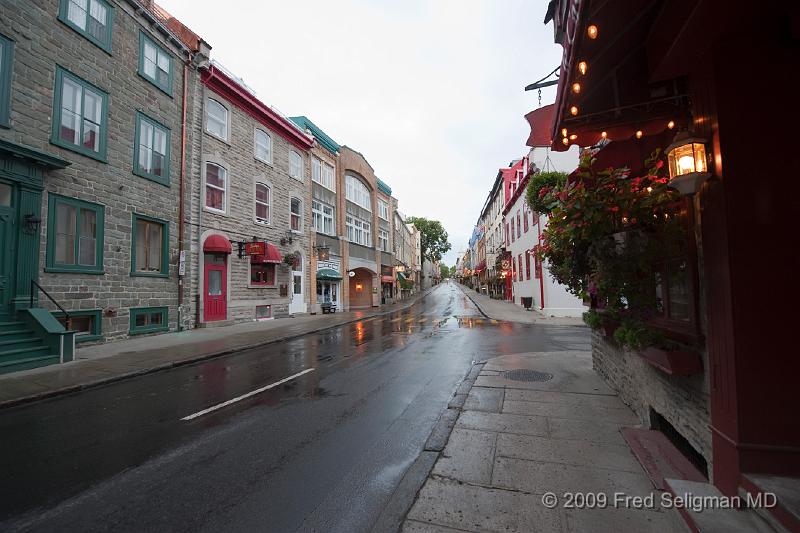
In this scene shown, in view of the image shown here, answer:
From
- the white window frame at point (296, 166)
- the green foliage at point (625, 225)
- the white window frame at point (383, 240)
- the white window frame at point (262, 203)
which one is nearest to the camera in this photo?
the green foliage at point (625, 225)

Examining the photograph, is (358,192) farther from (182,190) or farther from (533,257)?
(182,190)

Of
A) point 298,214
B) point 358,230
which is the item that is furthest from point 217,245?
point 358,230

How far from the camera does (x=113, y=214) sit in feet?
39.7

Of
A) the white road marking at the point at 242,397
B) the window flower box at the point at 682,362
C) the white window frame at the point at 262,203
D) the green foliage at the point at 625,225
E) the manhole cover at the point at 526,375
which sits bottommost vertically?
the white road marking at the point at 242,397

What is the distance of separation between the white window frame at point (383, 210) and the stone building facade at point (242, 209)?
13501 mm

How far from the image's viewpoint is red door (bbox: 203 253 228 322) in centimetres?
1603

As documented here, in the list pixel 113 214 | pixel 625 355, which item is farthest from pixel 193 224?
pixel 625 355

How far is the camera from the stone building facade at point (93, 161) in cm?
953

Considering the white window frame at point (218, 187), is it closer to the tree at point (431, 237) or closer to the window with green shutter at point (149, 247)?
the window with green shutter at point (149, 247)

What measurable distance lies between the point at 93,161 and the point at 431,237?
227ft

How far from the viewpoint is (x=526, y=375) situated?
7281mm

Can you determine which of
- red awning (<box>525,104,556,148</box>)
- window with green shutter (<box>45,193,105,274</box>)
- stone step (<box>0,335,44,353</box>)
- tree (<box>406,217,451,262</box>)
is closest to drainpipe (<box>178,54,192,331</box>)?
window with green shutter (<box>45,193,105,274</box>)

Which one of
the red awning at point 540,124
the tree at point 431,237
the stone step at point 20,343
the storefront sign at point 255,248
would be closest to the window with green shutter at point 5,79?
the stone step at point 20,343

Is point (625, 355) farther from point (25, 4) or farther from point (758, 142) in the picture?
point (25, 4)
